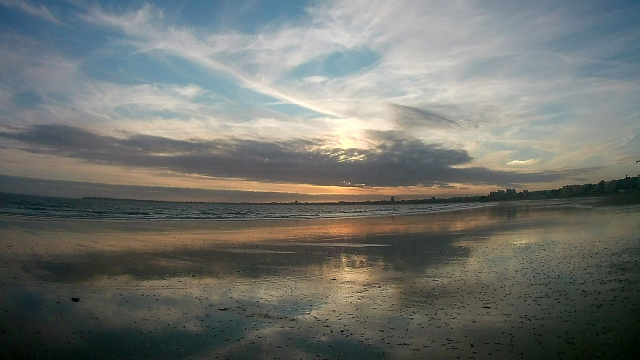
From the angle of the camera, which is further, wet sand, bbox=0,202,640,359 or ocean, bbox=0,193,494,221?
ocean, bbox=0,193,494,221

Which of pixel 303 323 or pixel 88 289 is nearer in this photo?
pixel 303 323

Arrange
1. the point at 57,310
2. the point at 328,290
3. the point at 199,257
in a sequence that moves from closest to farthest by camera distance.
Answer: the point at 57,310, the point at 328,290, the point at 199,257

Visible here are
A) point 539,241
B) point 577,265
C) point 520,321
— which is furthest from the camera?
point 539,241

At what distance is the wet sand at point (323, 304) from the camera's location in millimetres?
6836

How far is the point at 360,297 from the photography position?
10336 mm

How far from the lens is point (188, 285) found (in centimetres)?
1170

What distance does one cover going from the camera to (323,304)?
972 cm

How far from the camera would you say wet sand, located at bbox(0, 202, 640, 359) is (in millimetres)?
6836

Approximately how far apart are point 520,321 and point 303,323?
4.56 meters

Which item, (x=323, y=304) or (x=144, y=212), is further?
(x=144, y=212)

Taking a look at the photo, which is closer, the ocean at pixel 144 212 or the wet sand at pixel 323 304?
the wet sand at pixel 323 304

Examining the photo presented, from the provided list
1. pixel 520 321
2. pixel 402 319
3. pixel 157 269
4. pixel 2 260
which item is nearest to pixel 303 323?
pixel 402 319

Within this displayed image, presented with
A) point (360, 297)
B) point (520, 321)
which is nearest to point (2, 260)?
point (360, 297)

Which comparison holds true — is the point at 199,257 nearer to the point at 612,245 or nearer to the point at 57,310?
the point at 57,310
